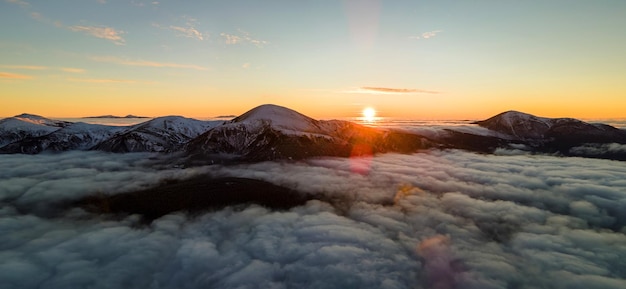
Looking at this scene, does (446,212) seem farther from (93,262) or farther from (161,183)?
(161,183)

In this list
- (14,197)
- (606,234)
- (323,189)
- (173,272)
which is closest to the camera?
(173,272)

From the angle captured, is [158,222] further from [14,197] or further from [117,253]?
[14,197]

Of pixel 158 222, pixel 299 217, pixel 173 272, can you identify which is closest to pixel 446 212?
pixel 299 217

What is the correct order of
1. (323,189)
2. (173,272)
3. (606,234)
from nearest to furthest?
(173,272) < (606,234) < (323,189)

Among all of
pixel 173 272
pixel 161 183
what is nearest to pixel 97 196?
pixel 161 183

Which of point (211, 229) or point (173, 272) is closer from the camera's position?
point (173, 272)

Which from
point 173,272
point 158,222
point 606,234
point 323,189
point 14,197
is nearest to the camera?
point 173,272
